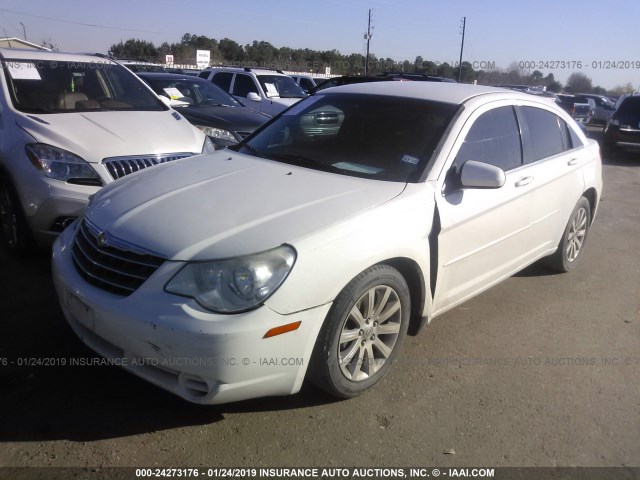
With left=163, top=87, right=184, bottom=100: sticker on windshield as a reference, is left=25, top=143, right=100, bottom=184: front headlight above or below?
below

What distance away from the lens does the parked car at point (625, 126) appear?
13.9 meters

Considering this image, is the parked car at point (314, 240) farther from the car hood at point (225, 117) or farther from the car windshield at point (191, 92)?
the car windshield at point (191, 92)

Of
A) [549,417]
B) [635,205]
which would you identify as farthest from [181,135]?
[635,205]

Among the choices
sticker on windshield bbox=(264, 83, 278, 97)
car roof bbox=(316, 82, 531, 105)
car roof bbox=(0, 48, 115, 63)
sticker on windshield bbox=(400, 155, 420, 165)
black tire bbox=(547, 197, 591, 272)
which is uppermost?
car roof bbox=(0, 48, 115, 63)

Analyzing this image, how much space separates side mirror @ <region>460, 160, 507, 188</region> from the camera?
11.0 feet

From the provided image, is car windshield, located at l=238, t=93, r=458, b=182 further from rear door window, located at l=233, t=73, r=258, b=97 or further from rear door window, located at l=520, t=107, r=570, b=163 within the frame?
rear door window, located at l=233, t=73, r=258, b=97

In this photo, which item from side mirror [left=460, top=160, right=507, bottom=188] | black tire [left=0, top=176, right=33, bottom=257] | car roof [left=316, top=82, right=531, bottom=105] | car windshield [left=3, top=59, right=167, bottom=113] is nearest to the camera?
side mirror [left=460, top=160, right=507, bottom=188]

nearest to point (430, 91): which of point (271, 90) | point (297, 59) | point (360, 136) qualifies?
point (360, 136)

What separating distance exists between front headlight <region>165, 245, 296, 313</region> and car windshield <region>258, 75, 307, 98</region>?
10551 millimetres

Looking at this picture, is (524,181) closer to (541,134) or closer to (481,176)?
(541,134)

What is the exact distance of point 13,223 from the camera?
4723mm

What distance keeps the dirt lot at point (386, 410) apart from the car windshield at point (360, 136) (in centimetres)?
123

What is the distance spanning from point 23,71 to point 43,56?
465mm

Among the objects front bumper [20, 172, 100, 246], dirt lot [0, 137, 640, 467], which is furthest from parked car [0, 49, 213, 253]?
dirt lot [0, 137, 640, 467]
